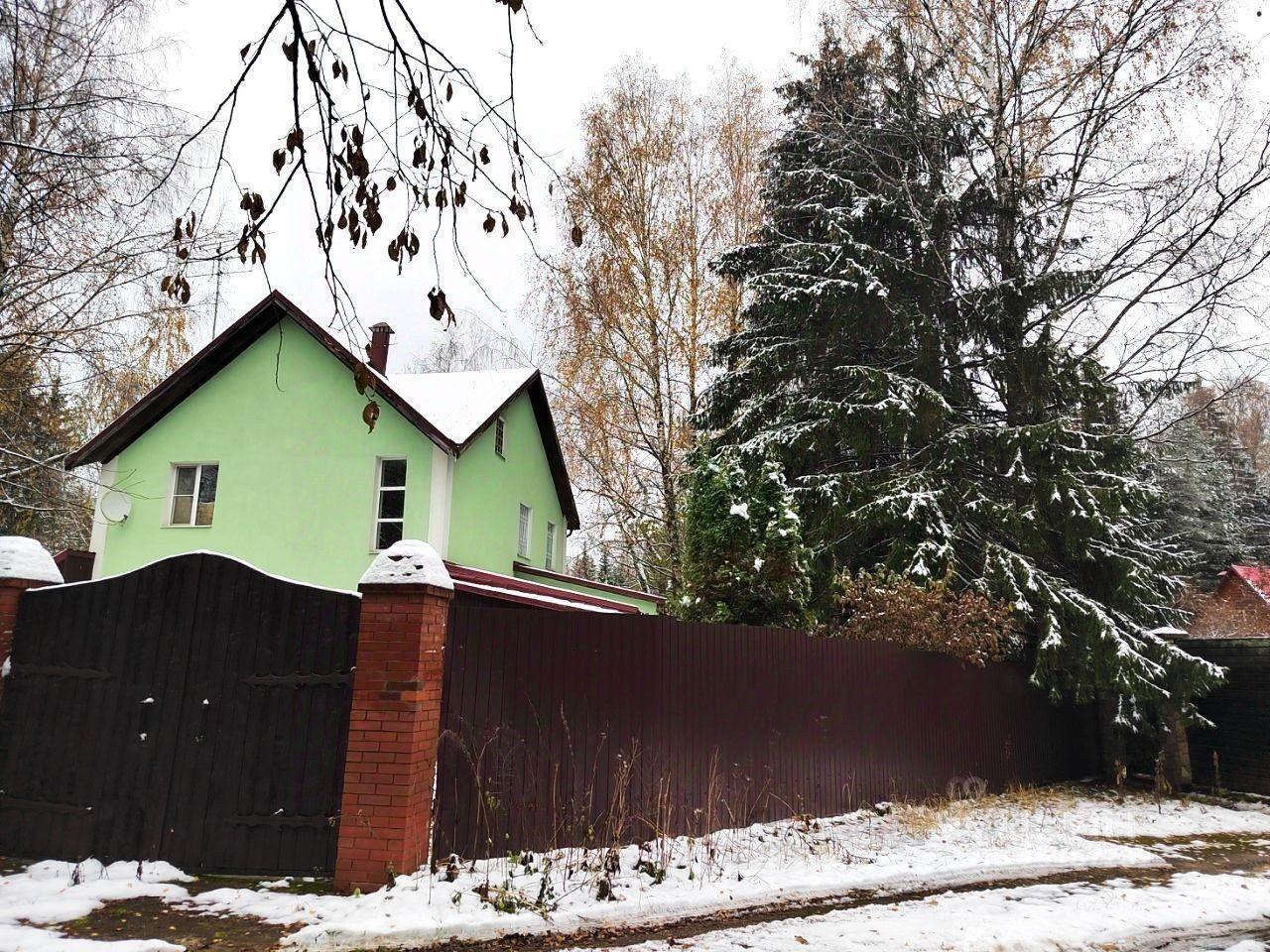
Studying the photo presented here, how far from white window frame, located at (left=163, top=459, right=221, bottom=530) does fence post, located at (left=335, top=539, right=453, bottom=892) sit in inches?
403

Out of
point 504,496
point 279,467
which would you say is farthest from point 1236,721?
point 279,467

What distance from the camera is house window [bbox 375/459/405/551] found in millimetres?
13867

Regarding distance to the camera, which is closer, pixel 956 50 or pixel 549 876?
pixel 549 876

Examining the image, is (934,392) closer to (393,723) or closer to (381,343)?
(381,343)

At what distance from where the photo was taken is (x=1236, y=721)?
12.8 m

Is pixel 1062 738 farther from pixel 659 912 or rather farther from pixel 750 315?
pixel 659 912

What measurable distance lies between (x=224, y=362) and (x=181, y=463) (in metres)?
1.94

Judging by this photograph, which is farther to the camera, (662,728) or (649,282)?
(649,282)

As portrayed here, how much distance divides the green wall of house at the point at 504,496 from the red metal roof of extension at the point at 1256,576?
25130 millimetres

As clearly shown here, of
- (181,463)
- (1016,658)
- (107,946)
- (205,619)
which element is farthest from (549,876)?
(181,463)

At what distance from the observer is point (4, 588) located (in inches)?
251

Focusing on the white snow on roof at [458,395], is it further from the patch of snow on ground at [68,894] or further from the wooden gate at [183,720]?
the patch of snow on ground at [68,894]

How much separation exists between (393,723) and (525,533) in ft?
41.2

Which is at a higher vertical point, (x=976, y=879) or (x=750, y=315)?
(x=750, y=315)
